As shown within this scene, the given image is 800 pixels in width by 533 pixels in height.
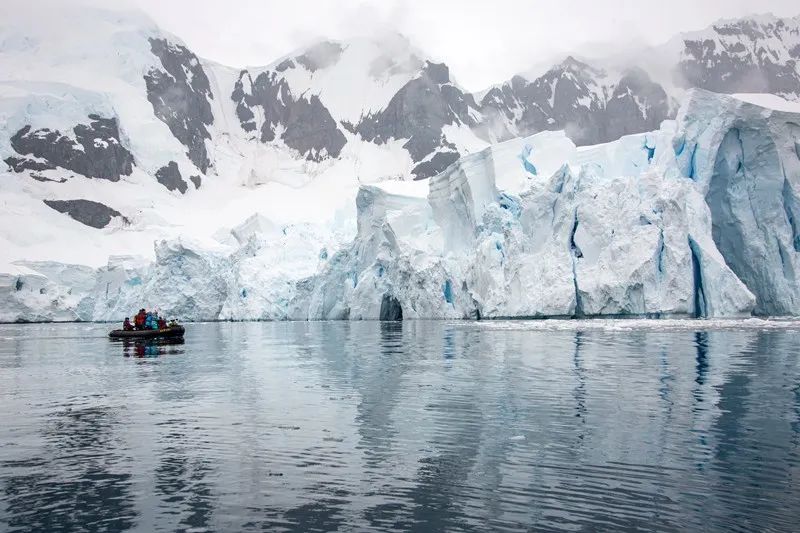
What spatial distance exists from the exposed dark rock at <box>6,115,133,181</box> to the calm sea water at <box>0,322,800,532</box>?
130387mm

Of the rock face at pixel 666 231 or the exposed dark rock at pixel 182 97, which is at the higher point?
the exposed dark rock at pixel 182 97

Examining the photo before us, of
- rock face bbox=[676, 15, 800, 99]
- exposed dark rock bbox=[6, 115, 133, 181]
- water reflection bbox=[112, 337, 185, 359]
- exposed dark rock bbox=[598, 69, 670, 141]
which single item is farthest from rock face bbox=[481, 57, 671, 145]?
water reflection bbox=[112, 337, 185, 359]

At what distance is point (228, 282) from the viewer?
6444 centimetres

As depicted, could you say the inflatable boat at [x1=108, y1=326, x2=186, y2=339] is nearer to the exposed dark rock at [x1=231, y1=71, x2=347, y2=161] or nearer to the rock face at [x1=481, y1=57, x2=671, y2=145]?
the exposed dark rock at [x1=231, y1=71, x2=347, y2=161]

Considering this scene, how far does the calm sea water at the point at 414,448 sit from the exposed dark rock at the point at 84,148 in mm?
130387

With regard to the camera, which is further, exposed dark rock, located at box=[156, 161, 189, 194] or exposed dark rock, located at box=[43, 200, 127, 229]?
exposed dark rock, located at box=[156, 161, 189, 194]

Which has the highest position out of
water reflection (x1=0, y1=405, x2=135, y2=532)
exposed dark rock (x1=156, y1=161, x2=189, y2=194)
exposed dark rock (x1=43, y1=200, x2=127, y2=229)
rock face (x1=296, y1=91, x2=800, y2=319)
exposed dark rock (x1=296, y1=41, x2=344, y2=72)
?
exposed dark rock (x1=296, y1=41, x2=344, y2=72)

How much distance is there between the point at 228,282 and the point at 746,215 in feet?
145

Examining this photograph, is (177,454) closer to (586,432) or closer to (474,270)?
(586,432)

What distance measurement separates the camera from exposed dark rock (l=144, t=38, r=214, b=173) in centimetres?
Answer: 16125

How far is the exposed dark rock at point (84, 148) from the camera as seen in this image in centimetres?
13100

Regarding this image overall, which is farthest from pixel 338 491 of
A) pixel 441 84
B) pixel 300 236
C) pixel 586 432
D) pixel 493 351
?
pixel 441 84

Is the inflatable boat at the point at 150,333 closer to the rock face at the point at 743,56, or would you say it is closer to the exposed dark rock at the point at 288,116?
the exposed dark rock at the point at 288,116

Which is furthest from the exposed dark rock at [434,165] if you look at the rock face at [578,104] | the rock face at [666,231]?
the rock face at [666,231]
